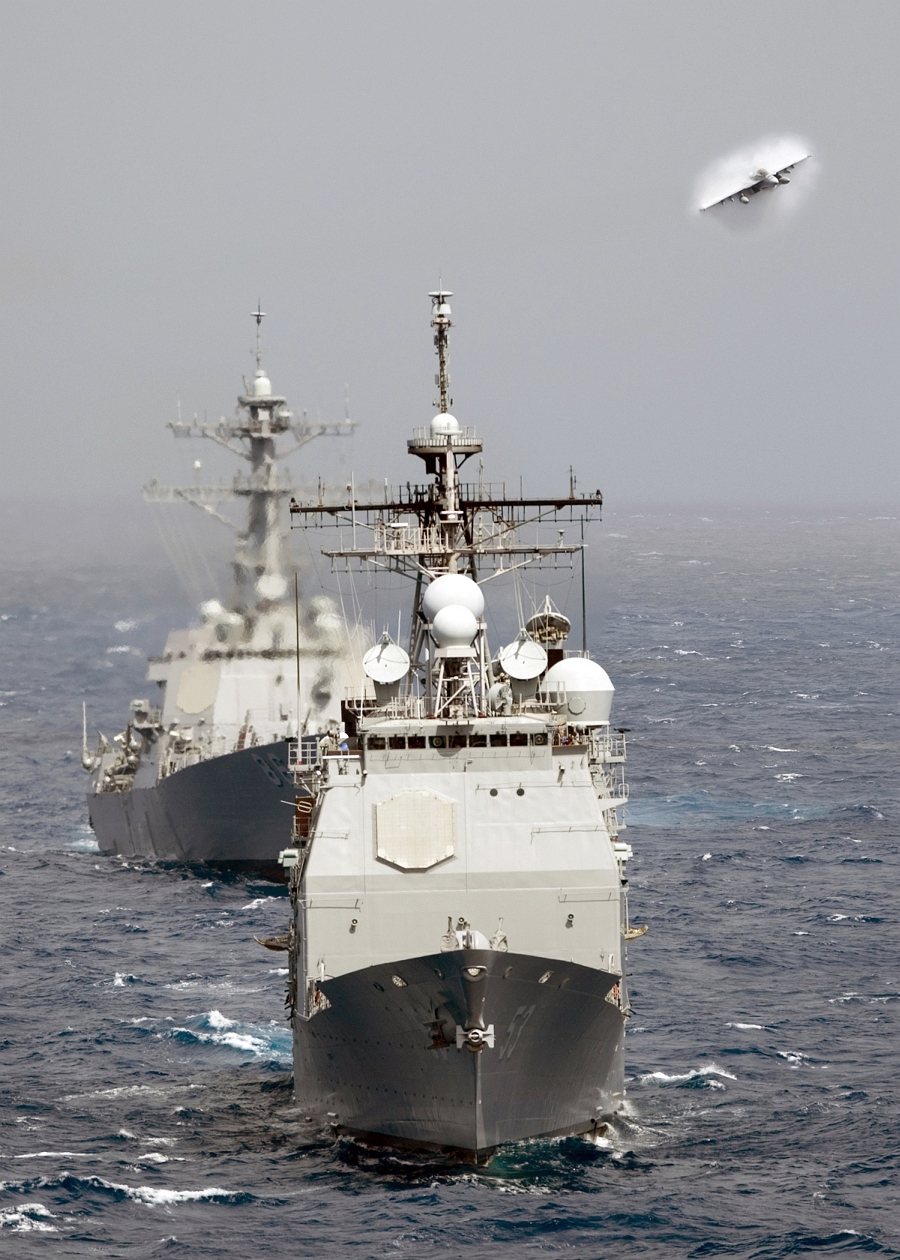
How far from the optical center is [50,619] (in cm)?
12469

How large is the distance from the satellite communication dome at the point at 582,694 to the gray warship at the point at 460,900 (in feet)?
0.08

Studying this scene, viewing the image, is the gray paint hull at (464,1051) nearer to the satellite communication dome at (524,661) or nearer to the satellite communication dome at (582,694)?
the satellite communication dome at (582,694)

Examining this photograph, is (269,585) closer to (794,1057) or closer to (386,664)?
(386,664)

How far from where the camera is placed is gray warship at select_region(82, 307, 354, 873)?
51969 millimetres

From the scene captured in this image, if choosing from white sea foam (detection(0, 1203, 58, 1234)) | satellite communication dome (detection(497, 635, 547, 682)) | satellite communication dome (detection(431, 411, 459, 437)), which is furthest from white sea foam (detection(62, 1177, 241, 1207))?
satellite communication dome (detection(431, 411, 459, 437))

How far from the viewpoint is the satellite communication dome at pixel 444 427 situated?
31.3 metres

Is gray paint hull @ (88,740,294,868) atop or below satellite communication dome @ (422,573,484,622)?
below

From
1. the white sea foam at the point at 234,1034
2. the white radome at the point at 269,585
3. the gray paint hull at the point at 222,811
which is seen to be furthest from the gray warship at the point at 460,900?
the white radome at the point at 269,585

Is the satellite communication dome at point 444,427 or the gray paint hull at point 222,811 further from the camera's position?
the gray paint hull at point 222,811

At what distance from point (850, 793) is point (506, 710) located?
2838 cm

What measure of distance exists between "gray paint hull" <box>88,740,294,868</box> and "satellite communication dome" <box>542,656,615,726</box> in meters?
19.7

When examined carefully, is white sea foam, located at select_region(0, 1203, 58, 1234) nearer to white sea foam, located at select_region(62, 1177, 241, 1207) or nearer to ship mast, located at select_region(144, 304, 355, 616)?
white sea foam, located at select_region(62, 1177, 241, 1207)

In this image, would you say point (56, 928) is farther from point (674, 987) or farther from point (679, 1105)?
point (679, 1105)

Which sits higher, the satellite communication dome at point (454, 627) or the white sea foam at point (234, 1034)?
the satellite communication dome at point (454, 627)
